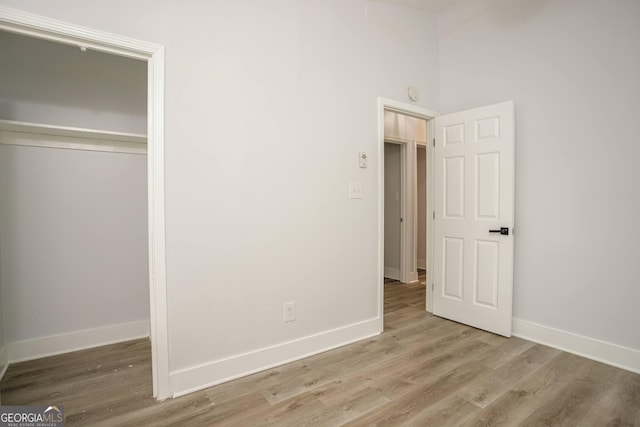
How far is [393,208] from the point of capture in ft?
15.7

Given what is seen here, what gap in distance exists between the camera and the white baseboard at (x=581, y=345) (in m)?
2.13

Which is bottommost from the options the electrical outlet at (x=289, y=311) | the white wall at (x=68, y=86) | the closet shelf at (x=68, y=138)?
the electrical outlet at (x=289, y=311)

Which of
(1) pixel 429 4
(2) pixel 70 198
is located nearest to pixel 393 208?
(1) pixel 429 4

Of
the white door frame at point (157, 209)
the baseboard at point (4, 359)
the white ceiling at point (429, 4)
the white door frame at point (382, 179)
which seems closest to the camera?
the white door frame at point (157, 209)

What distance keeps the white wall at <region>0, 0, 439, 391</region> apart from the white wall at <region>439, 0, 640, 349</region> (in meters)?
1.11

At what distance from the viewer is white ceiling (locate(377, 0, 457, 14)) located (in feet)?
9.56

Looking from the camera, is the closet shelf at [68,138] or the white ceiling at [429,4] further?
the white ceiling at [429,4]

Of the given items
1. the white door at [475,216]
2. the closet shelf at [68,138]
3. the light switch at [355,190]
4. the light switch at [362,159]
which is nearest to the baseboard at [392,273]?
the white door at [475,216]

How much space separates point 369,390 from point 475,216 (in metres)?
1.87

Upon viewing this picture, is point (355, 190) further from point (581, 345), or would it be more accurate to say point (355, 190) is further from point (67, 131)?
point (67, 131)

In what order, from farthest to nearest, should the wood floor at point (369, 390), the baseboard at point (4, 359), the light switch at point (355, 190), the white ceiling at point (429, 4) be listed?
1. the white ceiling at point (429, 4)
2. the light switch at point (355, 190)
3. the baseboard at point (4, 359)
4. the wood floor at point (369, 390)

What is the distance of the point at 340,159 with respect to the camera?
253 cm

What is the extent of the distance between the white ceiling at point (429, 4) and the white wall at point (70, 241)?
2925 mm

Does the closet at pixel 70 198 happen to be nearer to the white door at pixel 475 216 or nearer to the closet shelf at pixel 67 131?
the closet shelf at pixel 67 131
